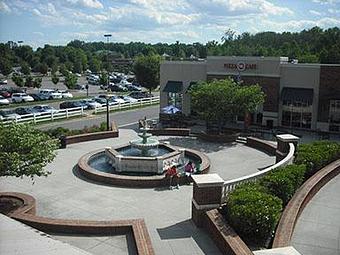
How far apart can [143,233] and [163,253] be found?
93 cm

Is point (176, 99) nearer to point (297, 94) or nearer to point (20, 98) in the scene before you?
point (297, 94)

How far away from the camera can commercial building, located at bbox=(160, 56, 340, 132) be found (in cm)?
3312

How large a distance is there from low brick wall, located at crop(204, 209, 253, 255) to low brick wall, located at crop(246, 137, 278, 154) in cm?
1322

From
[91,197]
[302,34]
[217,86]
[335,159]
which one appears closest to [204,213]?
[91,197]

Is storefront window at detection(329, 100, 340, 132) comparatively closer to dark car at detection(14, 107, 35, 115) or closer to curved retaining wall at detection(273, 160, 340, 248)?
curved retaining wall at detection(273, 160, 340, 248)

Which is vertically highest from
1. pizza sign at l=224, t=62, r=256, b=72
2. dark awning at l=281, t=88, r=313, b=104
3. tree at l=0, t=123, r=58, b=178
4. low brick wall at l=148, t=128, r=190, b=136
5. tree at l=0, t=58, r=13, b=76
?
pizza sign at l=224, t=62, r=256, b=72

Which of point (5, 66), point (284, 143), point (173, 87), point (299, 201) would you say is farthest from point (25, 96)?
point (299, 201)

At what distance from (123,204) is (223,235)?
5.77m

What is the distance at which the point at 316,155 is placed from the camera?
720 inches

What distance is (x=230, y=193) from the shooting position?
42.3 ft

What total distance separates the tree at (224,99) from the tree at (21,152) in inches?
623

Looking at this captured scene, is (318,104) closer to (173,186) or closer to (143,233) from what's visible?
(173,186)

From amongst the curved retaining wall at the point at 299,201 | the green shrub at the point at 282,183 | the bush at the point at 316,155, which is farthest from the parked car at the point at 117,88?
the green shrub at the point at 282,183

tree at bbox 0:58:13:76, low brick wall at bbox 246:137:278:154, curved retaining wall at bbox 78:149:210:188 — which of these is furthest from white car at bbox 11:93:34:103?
curved retaining wall at bbox 78:149:210:188
